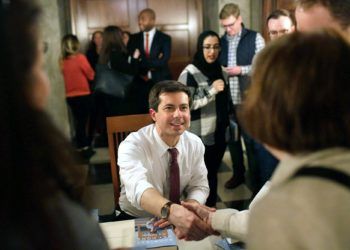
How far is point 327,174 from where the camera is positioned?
630 millimetres

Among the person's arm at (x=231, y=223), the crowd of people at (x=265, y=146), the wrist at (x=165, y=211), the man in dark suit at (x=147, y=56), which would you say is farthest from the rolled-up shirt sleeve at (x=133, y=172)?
the man in dark suit at (x=147, y=56)

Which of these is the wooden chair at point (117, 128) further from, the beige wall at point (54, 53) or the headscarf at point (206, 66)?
the beige wall at point (54, 53)

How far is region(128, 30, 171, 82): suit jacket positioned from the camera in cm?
404

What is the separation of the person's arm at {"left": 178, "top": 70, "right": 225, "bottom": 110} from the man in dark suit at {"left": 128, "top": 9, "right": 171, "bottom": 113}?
134cm

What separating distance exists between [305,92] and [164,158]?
124 centimetres

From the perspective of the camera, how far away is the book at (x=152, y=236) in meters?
1.26

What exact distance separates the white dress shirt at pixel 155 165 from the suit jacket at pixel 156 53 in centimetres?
217

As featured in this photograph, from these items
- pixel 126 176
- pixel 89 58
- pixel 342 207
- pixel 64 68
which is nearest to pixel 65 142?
pixel 342 207

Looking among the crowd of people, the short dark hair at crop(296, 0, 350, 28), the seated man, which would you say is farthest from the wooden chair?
the crowd of people

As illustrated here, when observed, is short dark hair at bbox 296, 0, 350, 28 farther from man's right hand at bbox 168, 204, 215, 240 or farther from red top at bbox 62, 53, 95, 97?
red top at bbox 62, 53, 95, 97

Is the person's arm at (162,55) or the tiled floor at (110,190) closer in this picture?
the tiled floor at (110,190)

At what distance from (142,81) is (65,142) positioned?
335cm

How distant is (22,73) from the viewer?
0.57 metres

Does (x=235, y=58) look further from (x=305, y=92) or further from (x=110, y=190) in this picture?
(x=305, y=92)
